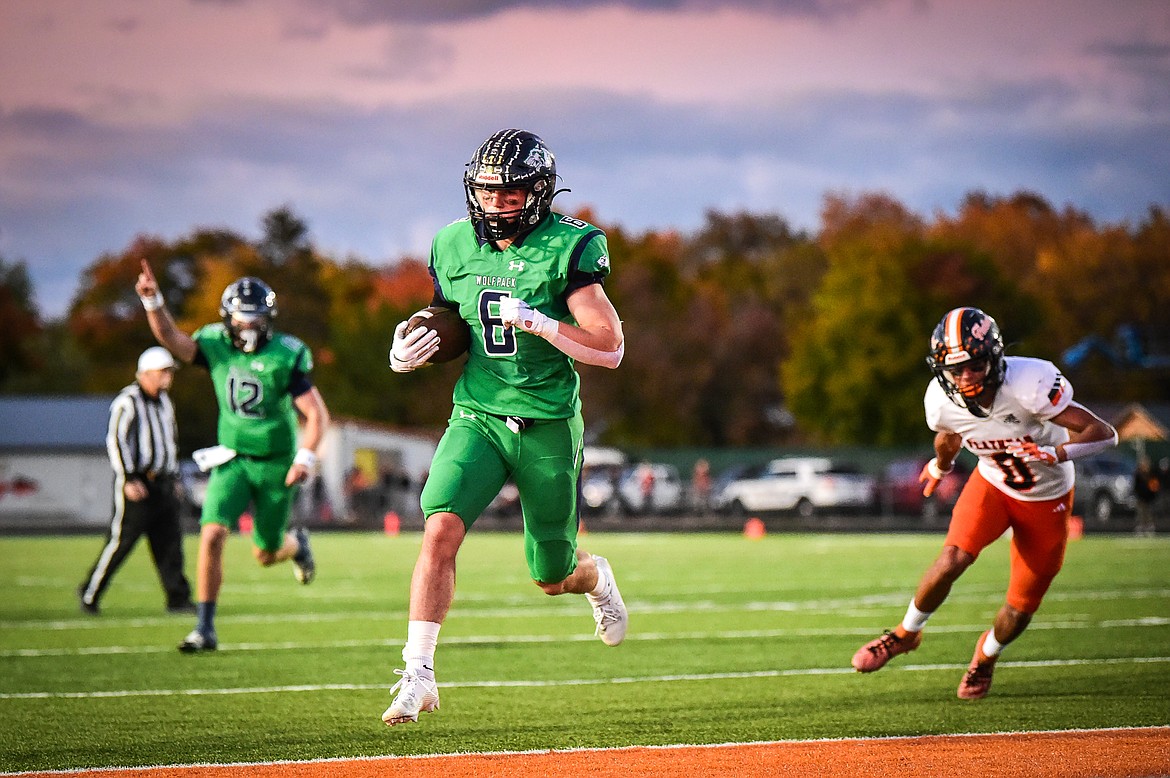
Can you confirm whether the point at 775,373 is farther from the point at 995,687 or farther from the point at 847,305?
the point at 995,687

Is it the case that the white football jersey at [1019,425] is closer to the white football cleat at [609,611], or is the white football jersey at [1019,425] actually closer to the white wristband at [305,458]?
the white football cleat at [609,611]

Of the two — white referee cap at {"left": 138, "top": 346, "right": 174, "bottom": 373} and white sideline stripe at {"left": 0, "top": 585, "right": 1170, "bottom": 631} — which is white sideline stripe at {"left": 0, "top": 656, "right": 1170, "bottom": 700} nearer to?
white sideline stripe at {"left": 0, "top": 585, "right": 1170, "bottom": 631}

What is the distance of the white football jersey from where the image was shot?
22.3 feet

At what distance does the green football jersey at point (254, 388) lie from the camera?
9641 mm

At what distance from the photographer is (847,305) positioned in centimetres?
5056

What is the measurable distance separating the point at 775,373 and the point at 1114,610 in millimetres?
52281

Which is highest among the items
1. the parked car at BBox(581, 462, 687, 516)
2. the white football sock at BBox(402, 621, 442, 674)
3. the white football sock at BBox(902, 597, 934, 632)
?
the white football sock at BBox(402, 621, 442, 674)

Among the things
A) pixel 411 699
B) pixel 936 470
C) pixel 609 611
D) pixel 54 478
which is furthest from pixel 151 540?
pixel 54 478

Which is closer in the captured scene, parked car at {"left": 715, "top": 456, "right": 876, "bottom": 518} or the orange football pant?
the orange football pant

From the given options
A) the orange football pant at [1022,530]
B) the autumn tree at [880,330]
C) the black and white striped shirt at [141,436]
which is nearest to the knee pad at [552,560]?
the orange football pant at [1022,530]

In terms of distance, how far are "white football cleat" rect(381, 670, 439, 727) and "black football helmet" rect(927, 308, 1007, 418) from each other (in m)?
2.93

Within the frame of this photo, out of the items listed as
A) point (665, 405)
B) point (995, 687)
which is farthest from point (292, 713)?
point (665, 405)

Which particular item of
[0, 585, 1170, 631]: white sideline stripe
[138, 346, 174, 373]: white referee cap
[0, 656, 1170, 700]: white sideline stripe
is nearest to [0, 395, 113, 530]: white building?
[138, 346, 174, 373]: white referee cap

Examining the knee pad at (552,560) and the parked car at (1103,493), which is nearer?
the knee pad at (552,560)
